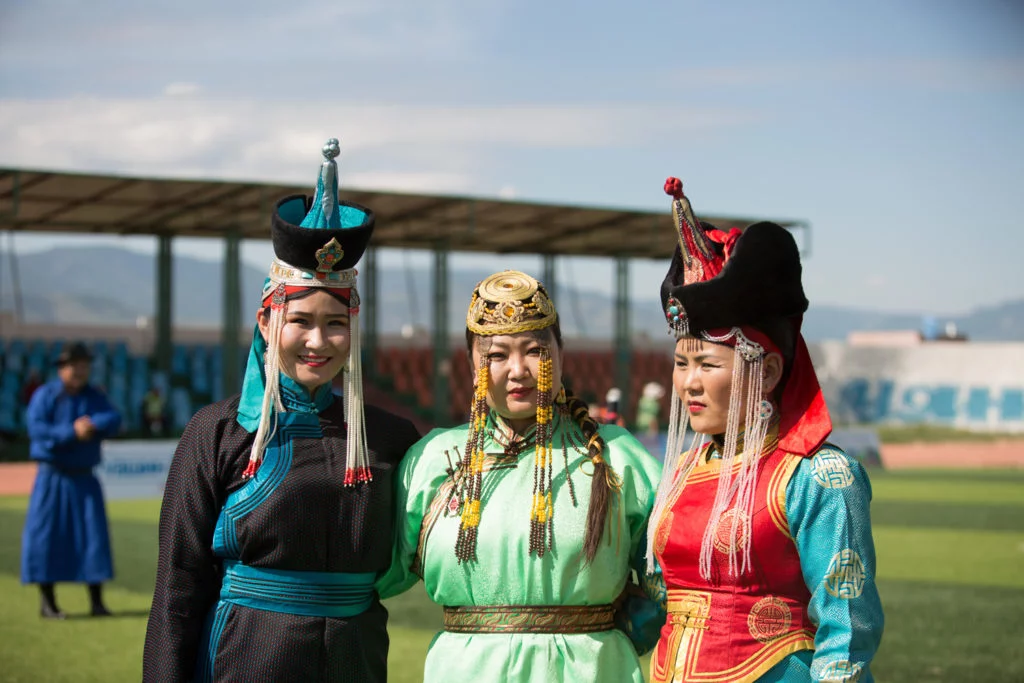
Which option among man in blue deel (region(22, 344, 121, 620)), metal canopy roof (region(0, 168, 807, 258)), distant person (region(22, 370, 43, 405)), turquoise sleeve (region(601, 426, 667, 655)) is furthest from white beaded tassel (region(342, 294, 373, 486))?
distant person (region(22, 370, 43, 405))

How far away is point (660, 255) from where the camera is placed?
25.7 m

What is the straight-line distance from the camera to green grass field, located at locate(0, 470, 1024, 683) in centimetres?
691

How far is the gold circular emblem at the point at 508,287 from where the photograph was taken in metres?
3.31

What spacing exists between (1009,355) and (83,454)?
39.3 meters

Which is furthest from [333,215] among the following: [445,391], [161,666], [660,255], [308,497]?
[660,255]

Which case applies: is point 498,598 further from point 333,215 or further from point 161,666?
point 333,215

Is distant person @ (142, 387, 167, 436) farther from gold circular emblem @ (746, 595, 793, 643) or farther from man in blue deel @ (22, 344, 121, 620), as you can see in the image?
gold circular emblem @ (746, 595, 793, 643)

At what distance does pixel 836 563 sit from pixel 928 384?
4441 cm

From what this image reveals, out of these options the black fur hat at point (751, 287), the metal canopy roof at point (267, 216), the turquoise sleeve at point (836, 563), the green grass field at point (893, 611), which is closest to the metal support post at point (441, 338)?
the metal canopy roof at point (267, 216)

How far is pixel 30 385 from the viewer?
2256 cm

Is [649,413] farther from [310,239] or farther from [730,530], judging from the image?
[730,530]

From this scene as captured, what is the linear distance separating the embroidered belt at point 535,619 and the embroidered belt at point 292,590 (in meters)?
0.37

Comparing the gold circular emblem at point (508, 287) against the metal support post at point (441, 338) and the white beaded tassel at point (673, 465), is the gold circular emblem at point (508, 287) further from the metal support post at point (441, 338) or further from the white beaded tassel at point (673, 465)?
the metal support post at point (441, 338)

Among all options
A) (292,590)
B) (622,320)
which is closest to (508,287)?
(292,590)
